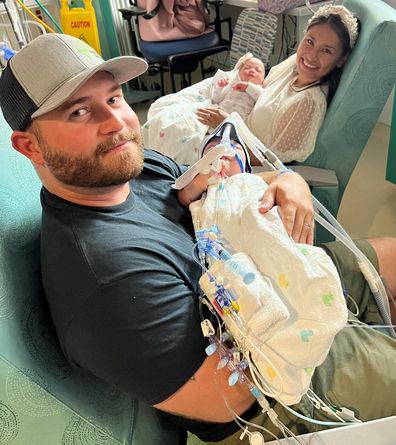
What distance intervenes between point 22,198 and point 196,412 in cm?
61

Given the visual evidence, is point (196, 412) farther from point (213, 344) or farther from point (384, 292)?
point (384, 292)

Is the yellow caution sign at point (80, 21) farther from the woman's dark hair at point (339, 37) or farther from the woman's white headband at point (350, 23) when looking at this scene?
the woman's white headband at point (350, 23)

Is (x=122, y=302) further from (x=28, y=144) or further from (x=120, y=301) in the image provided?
(x=28, y=144)

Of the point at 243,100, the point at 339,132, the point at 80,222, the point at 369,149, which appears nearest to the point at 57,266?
the point at 80,222

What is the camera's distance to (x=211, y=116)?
6.25ft

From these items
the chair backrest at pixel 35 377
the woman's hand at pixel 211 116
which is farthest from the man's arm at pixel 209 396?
the woman's hand at pixel 211 116

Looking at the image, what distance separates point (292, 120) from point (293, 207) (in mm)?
780

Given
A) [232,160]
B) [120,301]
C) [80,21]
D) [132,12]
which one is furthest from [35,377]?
[80,21]

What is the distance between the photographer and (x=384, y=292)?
1.23 metres

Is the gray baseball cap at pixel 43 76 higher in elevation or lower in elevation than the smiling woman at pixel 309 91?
higher

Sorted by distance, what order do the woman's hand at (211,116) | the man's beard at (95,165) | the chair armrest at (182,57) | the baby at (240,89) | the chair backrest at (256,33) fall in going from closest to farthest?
the man's beard at (95,165), the woman's hand at (211,116), the baby at (240,89), the chair backrest at (256,33), the chair armrest at (182,57)

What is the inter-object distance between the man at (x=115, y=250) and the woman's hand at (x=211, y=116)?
0.77 meters

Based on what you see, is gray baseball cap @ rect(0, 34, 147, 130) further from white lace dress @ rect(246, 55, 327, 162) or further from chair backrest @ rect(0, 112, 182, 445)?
white lace dress @ rect(246, 55, 327, 162)

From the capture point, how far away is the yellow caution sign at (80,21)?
347 cm
